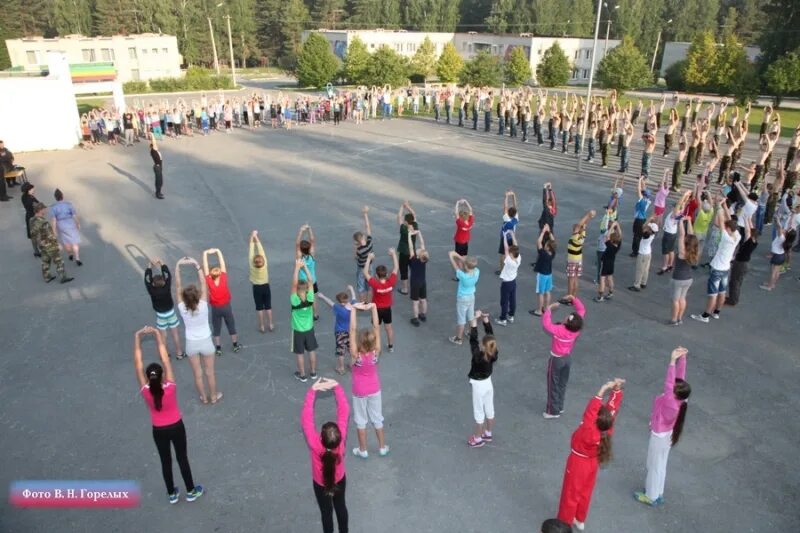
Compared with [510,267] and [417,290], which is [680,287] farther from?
[417,290]

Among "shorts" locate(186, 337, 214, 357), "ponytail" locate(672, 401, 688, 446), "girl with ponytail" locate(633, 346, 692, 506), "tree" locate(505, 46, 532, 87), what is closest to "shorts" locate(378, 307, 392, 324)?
"shorts" locate(186, 337, 214, 357)

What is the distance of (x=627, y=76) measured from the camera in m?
37.2

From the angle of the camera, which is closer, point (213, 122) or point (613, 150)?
point (613, 150)

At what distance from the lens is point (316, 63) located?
48.8 metres

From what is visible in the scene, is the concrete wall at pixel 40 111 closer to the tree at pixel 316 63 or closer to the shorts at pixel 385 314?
the shorts at pixel 385 314

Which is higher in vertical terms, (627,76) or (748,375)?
(627,76)

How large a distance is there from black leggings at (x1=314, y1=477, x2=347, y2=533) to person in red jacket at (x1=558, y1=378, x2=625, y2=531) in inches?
78.4

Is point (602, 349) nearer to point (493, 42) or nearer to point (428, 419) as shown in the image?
point (428, 419)

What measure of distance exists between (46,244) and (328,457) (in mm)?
9462

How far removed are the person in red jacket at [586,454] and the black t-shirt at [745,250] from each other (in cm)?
625

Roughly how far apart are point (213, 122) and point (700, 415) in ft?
83.7

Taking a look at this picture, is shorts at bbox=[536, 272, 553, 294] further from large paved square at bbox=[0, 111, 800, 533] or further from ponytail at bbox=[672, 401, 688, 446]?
ponytail at bbox=[672, 401, 688, 446]

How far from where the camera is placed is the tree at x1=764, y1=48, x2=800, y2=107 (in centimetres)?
3497

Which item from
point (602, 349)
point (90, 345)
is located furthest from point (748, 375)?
point (90, 345)
